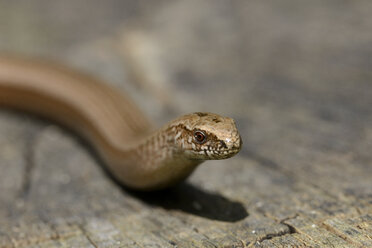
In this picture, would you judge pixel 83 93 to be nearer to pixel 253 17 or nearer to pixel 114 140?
pixel 114 140

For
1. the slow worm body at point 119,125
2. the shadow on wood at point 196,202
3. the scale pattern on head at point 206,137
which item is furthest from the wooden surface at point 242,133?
the scale pattern on head at point 206,137

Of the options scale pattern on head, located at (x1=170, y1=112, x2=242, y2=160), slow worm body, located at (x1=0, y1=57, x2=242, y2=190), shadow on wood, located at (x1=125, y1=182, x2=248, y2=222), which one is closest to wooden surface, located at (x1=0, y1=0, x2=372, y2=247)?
shadow on wood, located at (x1=125, y1=182, x2=248, y2=222)

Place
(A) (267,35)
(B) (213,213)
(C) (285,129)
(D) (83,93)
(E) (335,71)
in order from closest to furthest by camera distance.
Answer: (B) (213,213) < (C) (285,129) < (E) (335,71) < (D) (83,93) < (A) (267,35)

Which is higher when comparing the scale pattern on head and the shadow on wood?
the scale pattern on head

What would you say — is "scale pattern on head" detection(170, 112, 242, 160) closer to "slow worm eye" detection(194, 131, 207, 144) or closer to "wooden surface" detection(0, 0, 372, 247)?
"slow worm eye" detection(194, 131, 207, 144)

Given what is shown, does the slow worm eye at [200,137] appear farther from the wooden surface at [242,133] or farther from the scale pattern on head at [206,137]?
the wooden surface at [242,133]

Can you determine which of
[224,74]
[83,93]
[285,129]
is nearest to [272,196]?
[285,129]
